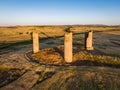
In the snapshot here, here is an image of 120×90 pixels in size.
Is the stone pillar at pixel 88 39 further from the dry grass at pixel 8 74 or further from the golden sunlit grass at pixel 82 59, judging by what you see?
the dry grass at pixel 8 74

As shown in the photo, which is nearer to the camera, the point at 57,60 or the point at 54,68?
the point at 54,68

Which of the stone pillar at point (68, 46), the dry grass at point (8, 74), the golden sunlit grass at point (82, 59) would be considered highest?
the stone pillar at point (68, 46)

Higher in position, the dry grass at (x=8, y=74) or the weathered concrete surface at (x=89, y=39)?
the weathered concrete surface at (x=89, y=39)

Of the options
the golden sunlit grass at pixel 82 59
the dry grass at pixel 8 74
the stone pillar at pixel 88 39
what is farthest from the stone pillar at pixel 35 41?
the stone pillar at pixel 88 39

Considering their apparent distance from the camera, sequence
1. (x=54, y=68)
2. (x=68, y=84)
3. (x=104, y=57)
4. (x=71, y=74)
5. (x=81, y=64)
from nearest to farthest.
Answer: (x=68, y=84) → (x=71, y=74) → (x=54, y=68) → (x=81, y=64) → (x=104, y=57)

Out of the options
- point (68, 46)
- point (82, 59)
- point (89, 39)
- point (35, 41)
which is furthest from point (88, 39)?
point (35, 41)

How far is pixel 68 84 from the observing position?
11523 millimetres

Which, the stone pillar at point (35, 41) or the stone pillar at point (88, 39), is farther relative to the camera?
the stone pillar at point (35, 41)

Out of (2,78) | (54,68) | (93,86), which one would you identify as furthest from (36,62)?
(93,86)

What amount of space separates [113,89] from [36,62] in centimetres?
865

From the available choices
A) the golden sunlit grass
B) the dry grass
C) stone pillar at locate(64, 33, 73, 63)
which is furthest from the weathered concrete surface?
the dry grass

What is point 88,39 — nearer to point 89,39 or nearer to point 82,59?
point 89,39

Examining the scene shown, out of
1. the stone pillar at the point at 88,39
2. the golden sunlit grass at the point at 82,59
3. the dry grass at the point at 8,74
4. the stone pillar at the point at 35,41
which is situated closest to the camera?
the dry grass at the point at 8,74

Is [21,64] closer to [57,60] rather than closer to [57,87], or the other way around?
[57,60]
